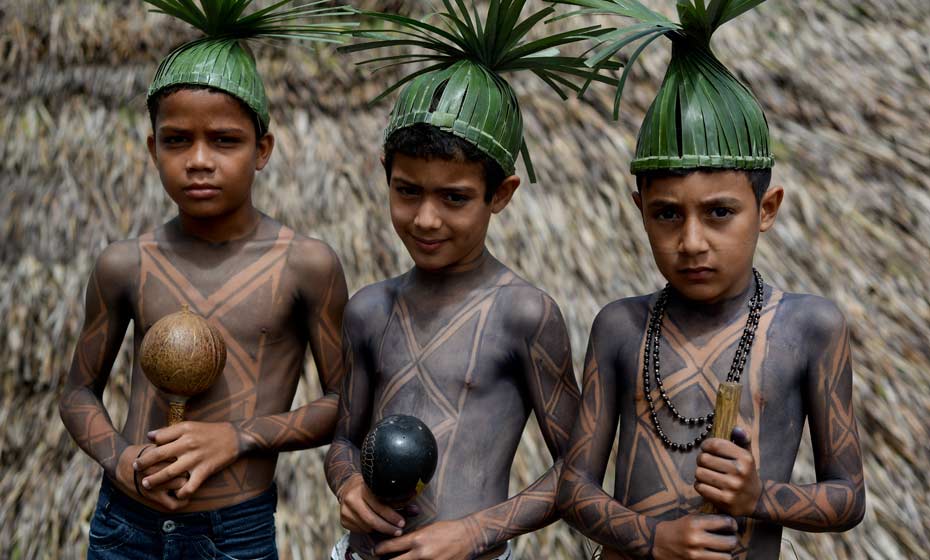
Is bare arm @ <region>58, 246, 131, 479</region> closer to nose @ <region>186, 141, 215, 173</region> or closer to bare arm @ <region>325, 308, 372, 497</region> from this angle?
nose @ <region>186, 141, 215, 173</region>

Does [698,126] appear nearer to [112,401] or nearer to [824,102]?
[824,102]

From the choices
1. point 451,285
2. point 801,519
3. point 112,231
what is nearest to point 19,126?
point 112,231

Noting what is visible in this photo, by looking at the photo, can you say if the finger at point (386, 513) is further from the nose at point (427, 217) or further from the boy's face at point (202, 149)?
the boy's face at point (202, 149)

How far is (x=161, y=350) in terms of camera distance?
2176 millimetres

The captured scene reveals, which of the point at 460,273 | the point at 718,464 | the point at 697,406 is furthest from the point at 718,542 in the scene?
the point at 460,273

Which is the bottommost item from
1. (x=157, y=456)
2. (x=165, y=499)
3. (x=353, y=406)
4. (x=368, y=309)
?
(x=165, y=499)

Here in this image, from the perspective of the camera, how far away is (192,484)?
2.23m

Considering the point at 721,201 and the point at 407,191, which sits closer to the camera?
the point at 721,201

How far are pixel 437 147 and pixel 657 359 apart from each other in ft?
2.09

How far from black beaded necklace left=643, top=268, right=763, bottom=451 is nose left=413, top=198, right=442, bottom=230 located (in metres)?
0.49

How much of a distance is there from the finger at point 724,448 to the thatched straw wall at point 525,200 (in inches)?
69.9

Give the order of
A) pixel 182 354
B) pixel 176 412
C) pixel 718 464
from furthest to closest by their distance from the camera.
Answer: pixel 176 412 < pixel 182 354 < pixel 718 464

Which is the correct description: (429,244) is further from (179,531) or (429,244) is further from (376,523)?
(179,531)

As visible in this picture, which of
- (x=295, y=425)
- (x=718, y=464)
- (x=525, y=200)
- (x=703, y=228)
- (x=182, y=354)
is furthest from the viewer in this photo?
(x=525, y=200)
